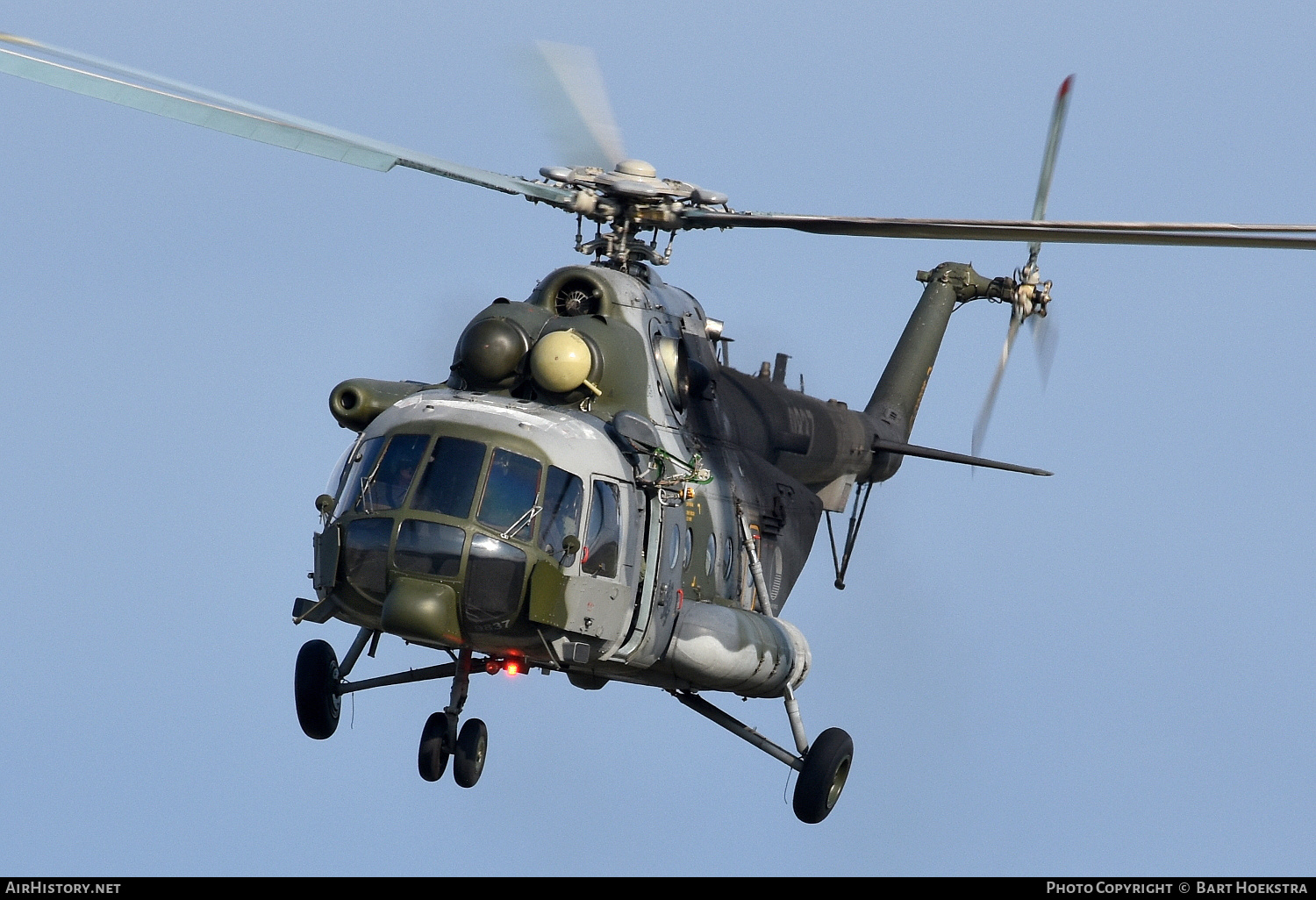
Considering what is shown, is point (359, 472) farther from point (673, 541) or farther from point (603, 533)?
point (673, 541)

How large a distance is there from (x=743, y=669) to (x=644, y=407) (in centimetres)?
220

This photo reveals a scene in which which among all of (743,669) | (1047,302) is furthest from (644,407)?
(1047,302)

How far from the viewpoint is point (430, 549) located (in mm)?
14172

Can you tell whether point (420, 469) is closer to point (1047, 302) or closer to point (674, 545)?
point (674, 545)

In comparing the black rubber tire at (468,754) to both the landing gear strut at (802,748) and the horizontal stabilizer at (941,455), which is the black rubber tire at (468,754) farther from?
the horizontal stabilizer at (941,455)

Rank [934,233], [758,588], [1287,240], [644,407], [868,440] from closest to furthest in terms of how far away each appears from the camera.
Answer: [1287,240]
[934,233]
[644,407]
[758,588]
[868,440]

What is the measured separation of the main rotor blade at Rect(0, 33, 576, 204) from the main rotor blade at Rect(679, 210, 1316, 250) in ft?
10.3

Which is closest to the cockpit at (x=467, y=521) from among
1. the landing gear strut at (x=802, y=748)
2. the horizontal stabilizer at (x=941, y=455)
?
the landing gear strut at (x=802, y=748)

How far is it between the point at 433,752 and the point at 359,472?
8.30 feet

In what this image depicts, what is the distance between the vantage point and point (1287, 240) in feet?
46.1

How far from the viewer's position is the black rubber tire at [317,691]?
1702 centimetres

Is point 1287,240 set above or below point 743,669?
above

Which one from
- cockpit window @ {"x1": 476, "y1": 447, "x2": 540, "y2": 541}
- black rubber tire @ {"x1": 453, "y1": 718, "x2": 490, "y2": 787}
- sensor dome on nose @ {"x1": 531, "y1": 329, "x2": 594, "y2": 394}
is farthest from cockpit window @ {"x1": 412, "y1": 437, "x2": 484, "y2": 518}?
black rubber tire @ {"x1": 453, "y1": 718, "x2": 490, "y2": 787}

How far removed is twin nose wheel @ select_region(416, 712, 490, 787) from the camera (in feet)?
52.4
